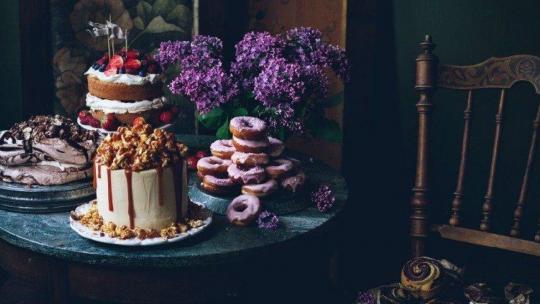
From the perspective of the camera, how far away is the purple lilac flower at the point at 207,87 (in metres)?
1.87

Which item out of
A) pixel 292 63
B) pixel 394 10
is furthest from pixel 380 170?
pixel 292 63

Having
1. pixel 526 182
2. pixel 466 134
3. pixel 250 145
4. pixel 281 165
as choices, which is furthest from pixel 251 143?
pixel 526 182

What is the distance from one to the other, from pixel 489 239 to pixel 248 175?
748mm

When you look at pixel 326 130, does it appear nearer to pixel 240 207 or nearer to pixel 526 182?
pixel 240 207

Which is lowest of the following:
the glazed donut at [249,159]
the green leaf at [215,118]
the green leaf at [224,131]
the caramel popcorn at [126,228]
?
the caramel popcorn at [126,228]

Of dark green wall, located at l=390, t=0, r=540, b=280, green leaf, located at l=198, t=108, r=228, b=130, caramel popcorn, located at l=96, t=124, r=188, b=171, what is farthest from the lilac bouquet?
dark green wall, located at l=390, t=0, r=540, b=280

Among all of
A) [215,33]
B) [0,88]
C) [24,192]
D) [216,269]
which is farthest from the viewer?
[215,33]

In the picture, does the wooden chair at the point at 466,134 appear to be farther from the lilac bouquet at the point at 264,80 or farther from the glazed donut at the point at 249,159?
the glazed donut at the point at 249,159

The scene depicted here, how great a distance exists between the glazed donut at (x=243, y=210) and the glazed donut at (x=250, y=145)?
0.39 feet

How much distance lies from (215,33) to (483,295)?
1.50 metres

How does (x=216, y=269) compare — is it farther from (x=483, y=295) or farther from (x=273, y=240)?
(x=483, y=295)

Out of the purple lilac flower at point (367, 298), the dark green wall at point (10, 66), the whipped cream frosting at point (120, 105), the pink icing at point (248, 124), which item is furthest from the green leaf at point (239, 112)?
the dark green wall at point (10, 66)

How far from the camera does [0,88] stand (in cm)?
261

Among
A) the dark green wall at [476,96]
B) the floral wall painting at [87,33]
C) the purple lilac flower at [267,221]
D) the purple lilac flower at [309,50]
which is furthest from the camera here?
the floral wall painting at [87,33]
